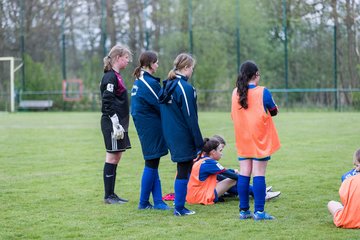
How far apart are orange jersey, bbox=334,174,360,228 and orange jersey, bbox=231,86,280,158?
764 millimetres

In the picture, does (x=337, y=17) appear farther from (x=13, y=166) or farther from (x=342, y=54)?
(x=13, y=166)

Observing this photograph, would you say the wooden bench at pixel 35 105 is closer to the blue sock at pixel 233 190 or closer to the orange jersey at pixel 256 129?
the blue sock at pixel 233 190

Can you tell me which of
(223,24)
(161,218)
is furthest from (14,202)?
(223,24)

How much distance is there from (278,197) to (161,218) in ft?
5.53

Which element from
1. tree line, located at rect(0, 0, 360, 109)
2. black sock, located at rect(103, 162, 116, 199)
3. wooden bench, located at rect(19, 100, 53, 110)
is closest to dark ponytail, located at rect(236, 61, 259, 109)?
black sock, located at rect(103, 162, 116, 199)

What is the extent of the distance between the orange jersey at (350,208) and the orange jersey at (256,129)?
76 centimetres

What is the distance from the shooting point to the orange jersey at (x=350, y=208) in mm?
6223

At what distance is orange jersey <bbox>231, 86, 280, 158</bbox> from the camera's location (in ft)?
21.6

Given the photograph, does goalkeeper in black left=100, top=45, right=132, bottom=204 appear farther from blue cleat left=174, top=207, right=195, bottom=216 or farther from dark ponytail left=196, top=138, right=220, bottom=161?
blue cleat left=174, top=207, right=195, bottom=216

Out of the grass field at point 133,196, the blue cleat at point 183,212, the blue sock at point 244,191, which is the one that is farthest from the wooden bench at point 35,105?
the blue sock at point 244,191

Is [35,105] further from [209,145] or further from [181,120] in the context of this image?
[181,120]

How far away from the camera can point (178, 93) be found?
6938 millimetres

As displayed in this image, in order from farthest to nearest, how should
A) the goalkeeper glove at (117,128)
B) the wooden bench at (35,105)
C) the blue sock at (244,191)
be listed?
1. the wooden bench at (35,105)
2. the goalkeeper glove at (117,128)
3. the blue sock at (244,191)

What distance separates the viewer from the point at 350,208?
6.25 metres
